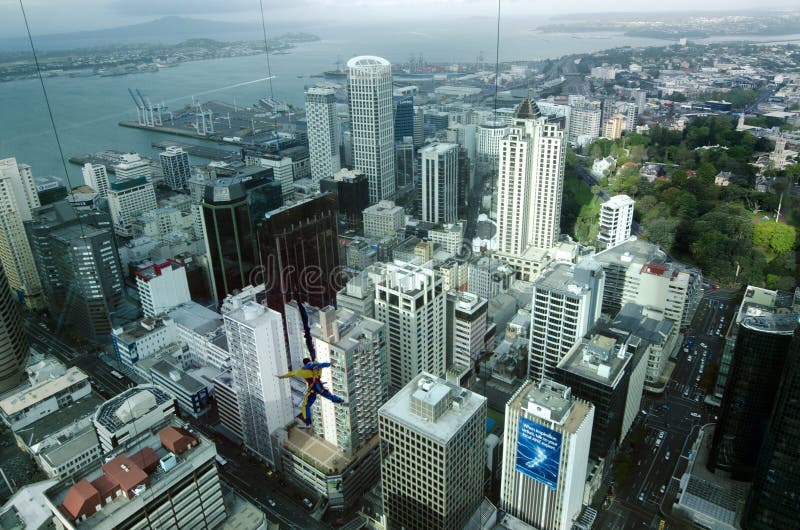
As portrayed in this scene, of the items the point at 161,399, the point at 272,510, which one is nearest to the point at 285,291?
the point at 161,399

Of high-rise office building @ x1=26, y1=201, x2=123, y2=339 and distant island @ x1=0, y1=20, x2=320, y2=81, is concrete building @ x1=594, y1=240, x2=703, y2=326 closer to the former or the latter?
distant island @ x1=0, y1=20, x2=320, y2=81

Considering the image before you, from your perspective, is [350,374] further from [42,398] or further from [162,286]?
[162,286]

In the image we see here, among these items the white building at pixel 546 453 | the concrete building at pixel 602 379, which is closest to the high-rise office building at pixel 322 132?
the concrete building at pixel 602 379

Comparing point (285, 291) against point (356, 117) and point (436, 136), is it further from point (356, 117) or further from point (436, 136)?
point (436, 136)

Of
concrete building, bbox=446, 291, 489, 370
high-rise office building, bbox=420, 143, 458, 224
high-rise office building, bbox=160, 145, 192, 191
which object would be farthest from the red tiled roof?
high-rise office building, bbox=160, 145, 192, 191

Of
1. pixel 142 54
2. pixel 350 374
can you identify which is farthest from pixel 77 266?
pixel 142 54
